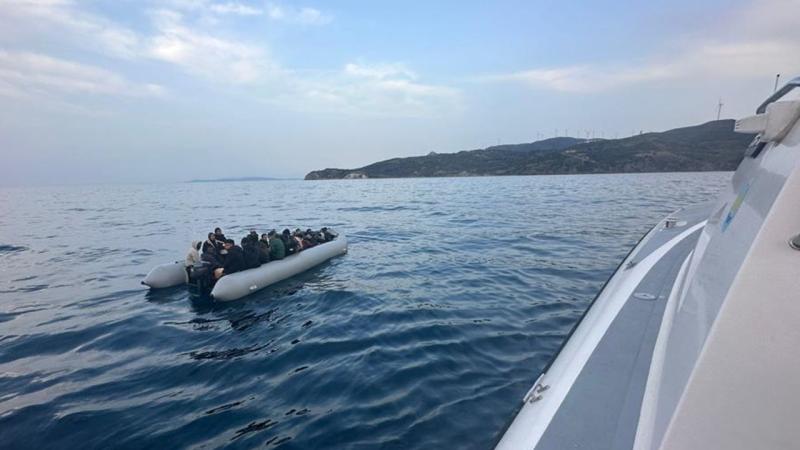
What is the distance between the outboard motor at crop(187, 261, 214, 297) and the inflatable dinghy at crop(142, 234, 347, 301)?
1.56 ft

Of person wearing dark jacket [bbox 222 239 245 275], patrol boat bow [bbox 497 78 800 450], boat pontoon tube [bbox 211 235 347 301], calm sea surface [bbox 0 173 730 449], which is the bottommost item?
calm sea surface [bbox 0 173 730 449]

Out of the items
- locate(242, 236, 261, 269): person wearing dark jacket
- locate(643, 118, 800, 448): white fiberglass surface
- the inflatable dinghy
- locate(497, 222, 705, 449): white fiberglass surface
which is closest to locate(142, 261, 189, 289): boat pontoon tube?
the inflatable dinghy

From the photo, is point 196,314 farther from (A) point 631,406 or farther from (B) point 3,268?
(B) point 3,268

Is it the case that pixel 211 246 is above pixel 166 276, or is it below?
above

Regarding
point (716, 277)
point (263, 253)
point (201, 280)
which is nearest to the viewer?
point (716, 277)

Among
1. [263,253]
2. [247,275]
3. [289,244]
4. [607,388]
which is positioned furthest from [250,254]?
[607,388]

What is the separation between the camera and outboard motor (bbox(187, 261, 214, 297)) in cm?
1075

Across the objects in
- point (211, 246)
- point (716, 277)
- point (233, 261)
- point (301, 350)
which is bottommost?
point (301, 350)

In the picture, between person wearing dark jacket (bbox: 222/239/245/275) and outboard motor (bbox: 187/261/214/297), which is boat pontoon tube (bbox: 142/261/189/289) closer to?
outboard motor (bbox: 187/261/214/297)

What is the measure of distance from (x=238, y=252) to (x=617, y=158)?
390 ft

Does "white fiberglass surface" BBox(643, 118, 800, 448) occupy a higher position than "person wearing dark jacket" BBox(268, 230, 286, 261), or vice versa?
"white fiberglass surface" BBox(643, 118, 800, 448)

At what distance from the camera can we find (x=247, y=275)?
1086 centimetres

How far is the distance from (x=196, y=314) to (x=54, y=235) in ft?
64.1

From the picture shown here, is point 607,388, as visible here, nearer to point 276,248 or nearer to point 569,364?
point 569,364
